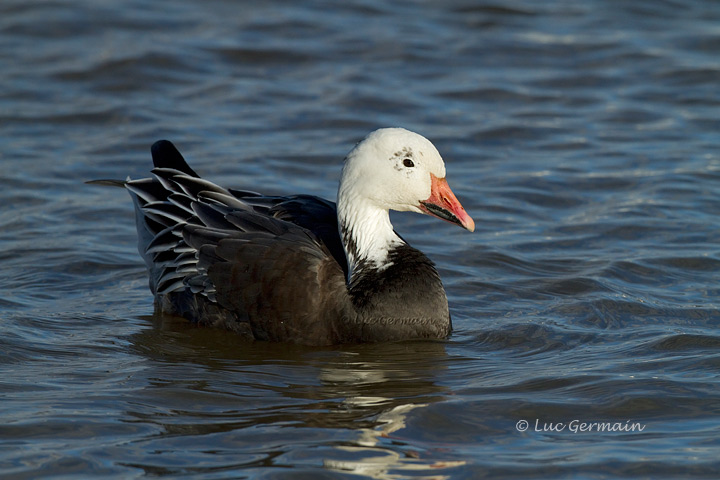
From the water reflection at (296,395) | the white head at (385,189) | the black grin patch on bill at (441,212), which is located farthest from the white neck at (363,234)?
the water reflection at (296,395)

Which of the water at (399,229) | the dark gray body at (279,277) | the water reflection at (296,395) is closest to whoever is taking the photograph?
the water reflection at (296,395)

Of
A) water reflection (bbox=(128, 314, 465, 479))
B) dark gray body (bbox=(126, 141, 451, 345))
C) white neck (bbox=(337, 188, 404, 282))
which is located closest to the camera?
water reflection (bbox=(128, 314, 465, 479))

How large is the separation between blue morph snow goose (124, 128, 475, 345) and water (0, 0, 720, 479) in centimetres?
20

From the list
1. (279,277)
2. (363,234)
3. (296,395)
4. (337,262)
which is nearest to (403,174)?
(363,234)

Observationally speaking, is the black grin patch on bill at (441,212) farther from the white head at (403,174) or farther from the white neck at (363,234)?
the white neck at (363,234)

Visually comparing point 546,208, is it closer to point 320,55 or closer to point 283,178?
point 283,178

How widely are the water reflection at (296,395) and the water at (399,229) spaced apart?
0.07 feet

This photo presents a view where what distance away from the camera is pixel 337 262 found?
→ 726 cm

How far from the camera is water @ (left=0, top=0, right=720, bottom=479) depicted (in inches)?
214

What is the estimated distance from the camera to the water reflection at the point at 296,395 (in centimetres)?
527

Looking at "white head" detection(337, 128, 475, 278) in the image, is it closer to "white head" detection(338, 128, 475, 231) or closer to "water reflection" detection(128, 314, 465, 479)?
"white head" detection(338, 128, 475, 231)

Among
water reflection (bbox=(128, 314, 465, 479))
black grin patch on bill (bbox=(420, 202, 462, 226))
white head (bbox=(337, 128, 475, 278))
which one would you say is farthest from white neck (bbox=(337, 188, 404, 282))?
water reflection (bbox=(128, 314, 465, 479))

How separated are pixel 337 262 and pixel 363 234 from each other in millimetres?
294

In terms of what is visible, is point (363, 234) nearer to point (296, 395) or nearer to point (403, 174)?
point (403, 174)
